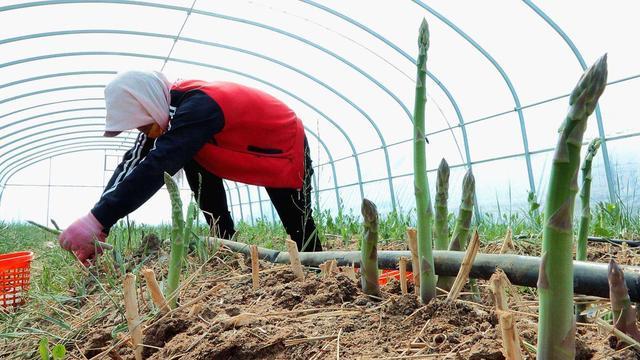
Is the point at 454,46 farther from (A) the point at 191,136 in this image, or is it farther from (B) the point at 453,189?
(A) the point at 191,136

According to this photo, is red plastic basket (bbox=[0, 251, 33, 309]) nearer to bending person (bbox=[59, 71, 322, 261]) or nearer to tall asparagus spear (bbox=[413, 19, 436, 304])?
bending person (bbox=[59, 71, 322, 261])

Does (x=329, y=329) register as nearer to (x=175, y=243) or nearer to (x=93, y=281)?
(x=175, y=243)

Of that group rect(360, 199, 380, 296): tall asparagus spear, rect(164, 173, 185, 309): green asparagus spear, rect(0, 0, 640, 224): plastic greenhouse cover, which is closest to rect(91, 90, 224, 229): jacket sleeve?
rect(164, 173, 185, 309): green asparagus spear

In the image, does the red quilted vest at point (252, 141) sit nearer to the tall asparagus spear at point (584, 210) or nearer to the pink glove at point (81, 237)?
the pink glove at point (81, 237)

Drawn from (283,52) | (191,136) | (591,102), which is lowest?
(591,102)

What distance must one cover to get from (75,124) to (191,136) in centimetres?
1555

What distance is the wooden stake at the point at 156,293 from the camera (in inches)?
43.6

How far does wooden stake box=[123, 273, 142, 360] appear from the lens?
1.04m

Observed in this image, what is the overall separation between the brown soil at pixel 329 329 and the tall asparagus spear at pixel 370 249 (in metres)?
0.03

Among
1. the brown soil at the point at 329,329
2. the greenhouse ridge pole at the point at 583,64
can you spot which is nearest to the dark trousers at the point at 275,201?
the brown soil at the point at 329,329

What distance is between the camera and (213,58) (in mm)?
10789

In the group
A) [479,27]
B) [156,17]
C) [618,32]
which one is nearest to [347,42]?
[479,27]

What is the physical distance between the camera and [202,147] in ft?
9.25

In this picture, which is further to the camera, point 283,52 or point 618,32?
point 283,52
